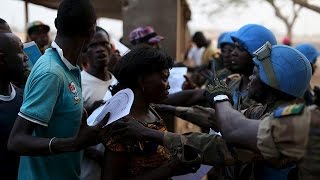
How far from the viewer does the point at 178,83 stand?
4.52m

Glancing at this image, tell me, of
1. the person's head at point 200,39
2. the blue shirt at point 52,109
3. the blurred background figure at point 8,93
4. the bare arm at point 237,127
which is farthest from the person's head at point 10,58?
the person's head at point 200,39

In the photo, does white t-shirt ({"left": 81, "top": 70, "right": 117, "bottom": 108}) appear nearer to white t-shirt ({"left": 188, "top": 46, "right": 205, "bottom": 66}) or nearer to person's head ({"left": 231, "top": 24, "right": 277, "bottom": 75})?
person's head ({"left": 231, "top": 24, "right": 277, "bottom": 75})

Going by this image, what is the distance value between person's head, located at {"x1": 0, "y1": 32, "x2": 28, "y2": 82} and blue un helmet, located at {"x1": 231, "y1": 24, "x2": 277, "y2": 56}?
1.67m

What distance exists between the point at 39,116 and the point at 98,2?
5.07 metres

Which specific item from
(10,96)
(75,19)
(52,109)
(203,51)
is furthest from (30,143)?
(203,51)

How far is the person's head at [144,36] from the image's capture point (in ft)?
15.9

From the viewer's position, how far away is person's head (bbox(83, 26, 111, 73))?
393 centimetres

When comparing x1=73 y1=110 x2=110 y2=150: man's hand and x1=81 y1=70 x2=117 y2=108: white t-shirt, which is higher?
x1=73 y1=110 x2=110 y2=150: man's hand

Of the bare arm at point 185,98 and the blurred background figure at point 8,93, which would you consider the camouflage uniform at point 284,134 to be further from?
the bare arm at point 185,98

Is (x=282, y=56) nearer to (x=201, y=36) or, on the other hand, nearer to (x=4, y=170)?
(x=4, y=170)

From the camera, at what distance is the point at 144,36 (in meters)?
4.90

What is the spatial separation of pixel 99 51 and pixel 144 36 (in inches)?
40.9

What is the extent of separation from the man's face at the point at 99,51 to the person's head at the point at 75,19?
146cm

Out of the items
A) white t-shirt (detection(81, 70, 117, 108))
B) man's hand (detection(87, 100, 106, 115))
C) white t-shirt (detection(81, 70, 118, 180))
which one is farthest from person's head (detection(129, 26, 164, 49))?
man's hand (detection(87, 100, 106, 115))
